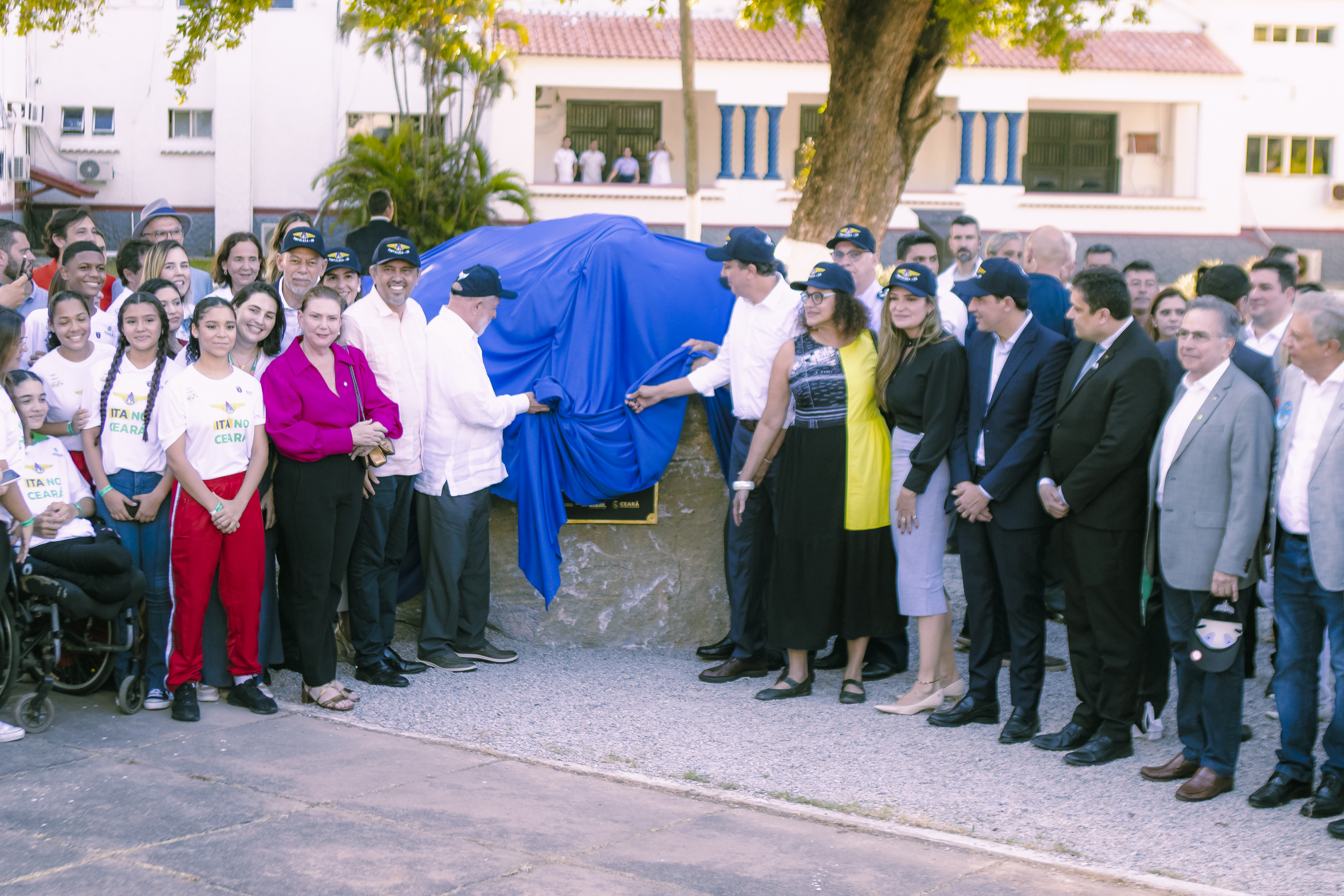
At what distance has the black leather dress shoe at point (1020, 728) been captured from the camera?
5.88 metres

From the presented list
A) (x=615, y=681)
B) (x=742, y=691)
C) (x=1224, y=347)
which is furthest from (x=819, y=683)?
(x=1224, y=347)

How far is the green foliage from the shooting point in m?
24.5

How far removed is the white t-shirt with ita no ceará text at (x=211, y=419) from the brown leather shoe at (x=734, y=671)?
2.55 m

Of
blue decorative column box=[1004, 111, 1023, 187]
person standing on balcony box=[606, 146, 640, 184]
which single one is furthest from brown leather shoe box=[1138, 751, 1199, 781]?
blue decorative column box=[1004, 111, 1023, 187]

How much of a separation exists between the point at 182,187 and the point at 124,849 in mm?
30243

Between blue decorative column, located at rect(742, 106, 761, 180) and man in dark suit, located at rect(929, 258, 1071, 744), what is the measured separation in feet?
89.9

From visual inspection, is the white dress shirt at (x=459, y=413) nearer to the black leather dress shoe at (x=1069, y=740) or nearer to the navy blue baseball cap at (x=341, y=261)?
the navy blue baseball cap at (x=341, y=261)

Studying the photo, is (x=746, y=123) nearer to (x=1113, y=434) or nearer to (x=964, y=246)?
(x=964, y=246)

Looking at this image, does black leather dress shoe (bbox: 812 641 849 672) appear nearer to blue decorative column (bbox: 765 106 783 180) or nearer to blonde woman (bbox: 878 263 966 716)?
blonde woman (bbox: 878 263 966 716)

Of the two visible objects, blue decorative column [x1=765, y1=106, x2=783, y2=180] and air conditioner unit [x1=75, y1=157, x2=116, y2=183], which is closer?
air conditioner unit [x1=75, y1=157, x2=116, y2=183]

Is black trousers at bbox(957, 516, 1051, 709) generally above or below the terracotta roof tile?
below

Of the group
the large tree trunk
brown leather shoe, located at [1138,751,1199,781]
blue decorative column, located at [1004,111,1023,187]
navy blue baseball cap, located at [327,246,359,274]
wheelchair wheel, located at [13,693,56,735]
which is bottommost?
brown leather shoe, located at [1138,751,1199,781]

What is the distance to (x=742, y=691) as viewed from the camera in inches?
263

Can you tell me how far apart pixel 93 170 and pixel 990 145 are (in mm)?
21580
